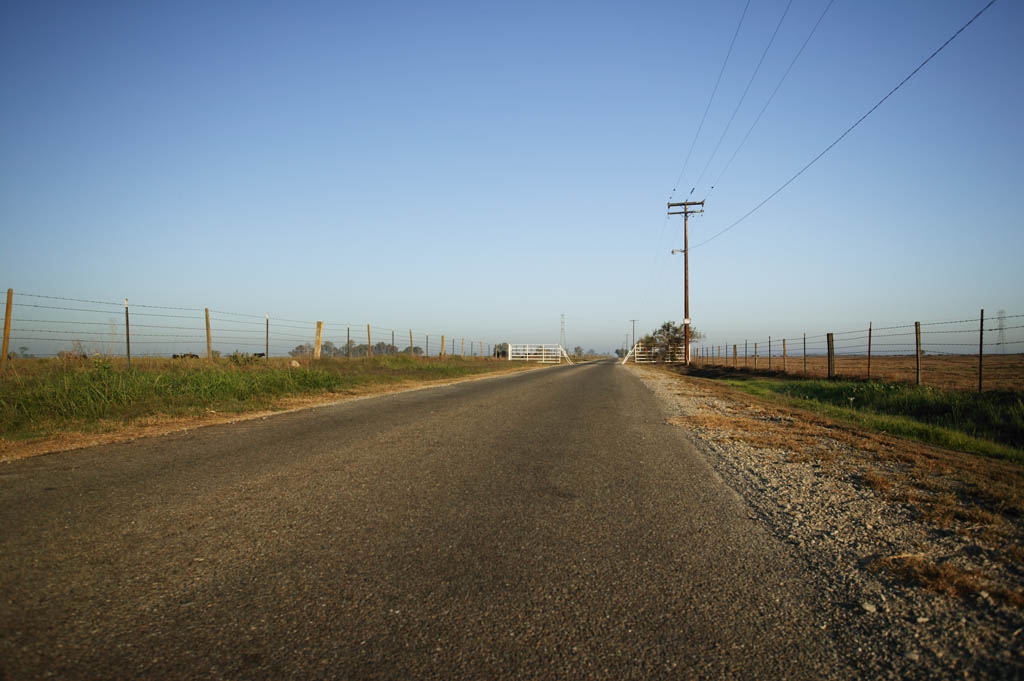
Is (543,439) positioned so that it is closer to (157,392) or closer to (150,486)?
(150,486)

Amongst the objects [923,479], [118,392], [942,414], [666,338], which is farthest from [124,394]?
[666,338]

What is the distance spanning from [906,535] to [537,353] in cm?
7334

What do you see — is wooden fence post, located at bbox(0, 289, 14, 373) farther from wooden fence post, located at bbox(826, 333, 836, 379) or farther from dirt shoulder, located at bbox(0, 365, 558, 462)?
wooden fence post, located at bbox(826, 333, 836, 379)

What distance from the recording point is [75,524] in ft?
11.3

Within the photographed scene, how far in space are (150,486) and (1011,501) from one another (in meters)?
6.68

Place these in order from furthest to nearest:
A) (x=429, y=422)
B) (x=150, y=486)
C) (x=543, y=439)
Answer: (x=429, y=422) < (x=543, y=439) < (x=150, y=486)

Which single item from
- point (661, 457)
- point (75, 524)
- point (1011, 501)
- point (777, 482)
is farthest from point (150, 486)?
point (1011, 501)

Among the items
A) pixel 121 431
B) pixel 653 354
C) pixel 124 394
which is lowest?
pixel 121 431

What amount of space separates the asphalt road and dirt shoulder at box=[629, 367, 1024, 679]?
0.26 metres

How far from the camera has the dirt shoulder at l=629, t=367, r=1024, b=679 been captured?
2160mm

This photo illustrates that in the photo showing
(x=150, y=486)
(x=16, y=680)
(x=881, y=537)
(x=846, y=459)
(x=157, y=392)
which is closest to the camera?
(x=16, y=680)

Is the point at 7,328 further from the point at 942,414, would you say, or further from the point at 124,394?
the point at 942,414

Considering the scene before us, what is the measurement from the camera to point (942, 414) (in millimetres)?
9820

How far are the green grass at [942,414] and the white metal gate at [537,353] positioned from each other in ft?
191
